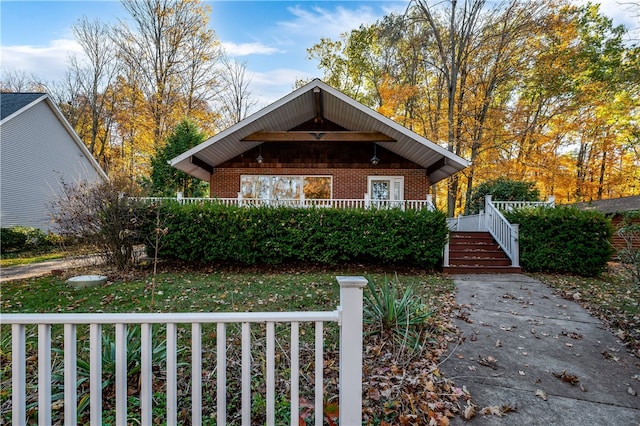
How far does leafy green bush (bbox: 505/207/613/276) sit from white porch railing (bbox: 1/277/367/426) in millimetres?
8034

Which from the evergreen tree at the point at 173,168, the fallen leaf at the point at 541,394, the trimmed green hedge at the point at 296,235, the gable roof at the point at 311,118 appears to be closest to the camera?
the fallen leaf at the point at 541,394

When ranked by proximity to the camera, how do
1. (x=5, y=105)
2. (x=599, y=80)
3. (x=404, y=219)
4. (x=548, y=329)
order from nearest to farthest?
(x=548, y=329), (x=404, y=219), (x=5, y=105), (x=599, y=80)

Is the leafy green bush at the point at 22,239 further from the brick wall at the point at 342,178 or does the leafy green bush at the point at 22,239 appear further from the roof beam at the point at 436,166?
the roof beam at the point at 436,166

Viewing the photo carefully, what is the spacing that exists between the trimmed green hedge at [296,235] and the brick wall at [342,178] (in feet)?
14.1

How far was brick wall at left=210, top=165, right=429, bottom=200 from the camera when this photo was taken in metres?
11.9

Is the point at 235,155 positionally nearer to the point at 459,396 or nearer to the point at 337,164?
the point at 337,164

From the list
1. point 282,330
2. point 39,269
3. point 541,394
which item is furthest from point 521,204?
point 39,269

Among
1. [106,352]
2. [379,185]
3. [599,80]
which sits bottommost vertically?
[106,352]

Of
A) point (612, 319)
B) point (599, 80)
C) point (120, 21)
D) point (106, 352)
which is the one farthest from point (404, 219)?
point (120, 21)

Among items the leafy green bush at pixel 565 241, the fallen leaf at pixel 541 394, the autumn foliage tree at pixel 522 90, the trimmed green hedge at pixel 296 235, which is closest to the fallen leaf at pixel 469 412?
the fallen leaf at pixel 541 394

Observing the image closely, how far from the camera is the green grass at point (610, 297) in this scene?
413 centimetres

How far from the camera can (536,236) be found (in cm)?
772

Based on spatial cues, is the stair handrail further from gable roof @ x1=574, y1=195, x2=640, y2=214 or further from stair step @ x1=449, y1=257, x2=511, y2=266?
gable roof @ x1=574, y1=195, x2=640, y2=214

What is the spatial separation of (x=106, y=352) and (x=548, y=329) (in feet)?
17.8
